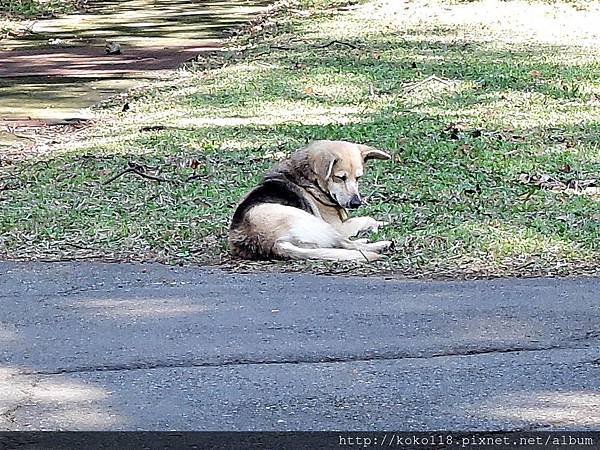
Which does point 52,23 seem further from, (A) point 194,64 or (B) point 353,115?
(B) point 353,115

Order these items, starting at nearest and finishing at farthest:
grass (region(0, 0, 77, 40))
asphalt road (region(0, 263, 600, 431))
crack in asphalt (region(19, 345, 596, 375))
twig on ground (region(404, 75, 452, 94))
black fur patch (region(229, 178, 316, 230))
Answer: asphalt road (region(0, 263, 600, 431)), crack in asphalt (region(19, 345, 596, 375)), black fur patch (region(229, 178, 316, 230)), twig on ground (region(404, 75, 452, 94)), grass (region(0, 0, 77, 40))

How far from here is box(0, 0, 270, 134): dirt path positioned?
14765 mm

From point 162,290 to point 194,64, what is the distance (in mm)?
10835

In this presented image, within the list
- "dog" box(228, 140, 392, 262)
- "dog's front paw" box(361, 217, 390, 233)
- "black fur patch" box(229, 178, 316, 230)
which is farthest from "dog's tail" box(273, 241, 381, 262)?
"dog's front paw" box(361, 217, 390, 233)

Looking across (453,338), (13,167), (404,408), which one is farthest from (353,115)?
(404,408)

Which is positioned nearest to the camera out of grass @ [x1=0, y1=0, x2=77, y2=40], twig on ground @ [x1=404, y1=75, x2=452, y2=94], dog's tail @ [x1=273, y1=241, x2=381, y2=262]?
dog's tail @ [x1=273, y1=241, x2=381, y2=262]

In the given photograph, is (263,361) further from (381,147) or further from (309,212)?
(381,147)

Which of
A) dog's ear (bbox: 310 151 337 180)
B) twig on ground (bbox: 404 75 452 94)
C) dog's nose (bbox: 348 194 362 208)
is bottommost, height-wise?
twig on ground (bbox: 404 75 452 94)

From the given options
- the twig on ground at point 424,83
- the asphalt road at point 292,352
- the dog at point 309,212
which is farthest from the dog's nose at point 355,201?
the twig on ground at point 424,83

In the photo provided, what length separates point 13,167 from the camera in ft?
35.8

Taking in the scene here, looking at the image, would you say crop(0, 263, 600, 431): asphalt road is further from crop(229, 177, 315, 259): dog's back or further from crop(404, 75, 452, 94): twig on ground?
crop(404, 75, 452, 94): twig on ground

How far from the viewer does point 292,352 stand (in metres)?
5.69

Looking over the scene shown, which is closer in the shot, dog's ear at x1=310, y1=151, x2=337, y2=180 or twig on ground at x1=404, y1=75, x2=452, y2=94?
dog's ear at x1=310, y1=151, x2=337, y2=180

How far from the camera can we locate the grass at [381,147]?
25.6ft
